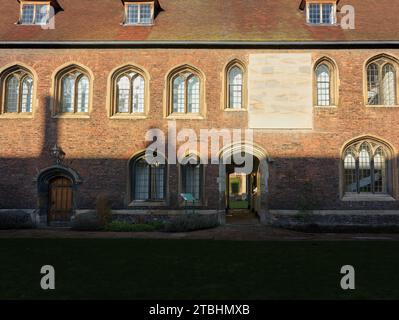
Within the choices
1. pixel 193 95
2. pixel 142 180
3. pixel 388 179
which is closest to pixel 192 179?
pixel 142 180

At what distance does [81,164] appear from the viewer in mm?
16500

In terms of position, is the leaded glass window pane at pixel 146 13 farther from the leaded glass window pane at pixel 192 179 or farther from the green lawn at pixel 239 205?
the green lawn at pixel 239 205

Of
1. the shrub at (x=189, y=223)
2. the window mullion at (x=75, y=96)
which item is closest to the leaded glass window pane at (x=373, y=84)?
the shrub at (x=189, y=223)

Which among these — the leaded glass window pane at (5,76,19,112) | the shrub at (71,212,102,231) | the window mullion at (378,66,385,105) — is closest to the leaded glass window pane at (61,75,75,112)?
the leaded glass window pane at (5,76,19,112)

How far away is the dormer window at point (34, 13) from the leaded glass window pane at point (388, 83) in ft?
53.8

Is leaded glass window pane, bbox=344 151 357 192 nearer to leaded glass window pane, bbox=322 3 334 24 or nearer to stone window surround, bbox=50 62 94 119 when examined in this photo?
leaded glass window pane, bbox=322 3 334 24

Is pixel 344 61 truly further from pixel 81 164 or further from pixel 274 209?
pixel 81 164

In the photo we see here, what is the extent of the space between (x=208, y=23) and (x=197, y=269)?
1368cm

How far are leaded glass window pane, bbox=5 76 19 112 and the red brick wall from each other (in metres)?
0.73

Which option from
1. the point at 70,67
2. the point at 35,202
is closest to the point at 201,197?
the point at 35,202

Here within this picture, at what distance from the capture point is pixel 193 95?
675 inches

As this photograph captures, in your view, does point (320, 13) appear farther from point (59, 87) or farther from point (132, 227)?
point (132, 227)

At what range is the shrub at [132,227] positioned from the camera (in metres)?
15.0
